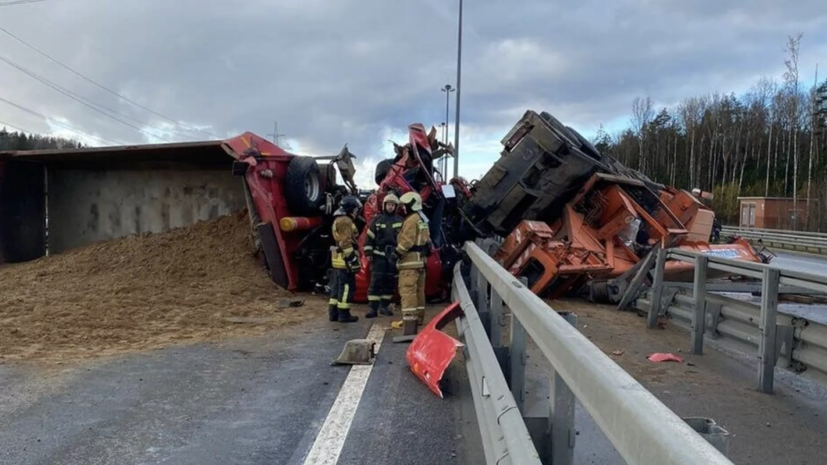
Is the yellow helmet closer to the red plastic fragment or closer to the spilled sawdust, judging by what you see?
the spilled sawdust

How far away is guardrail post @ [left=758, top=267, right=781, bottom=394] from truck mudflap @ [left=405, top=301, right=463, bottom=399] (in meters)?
2.05

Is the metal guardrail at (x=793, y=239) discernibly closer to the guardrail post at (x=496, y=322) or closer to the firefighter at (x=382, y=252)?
the firefighter at (x=382, y=252)

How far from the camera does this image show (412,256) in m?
7.09

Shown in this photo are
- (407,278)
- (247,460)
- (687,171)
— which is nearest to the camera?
(247,460)

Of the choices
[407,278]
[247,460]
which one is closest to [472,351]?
[247,460]

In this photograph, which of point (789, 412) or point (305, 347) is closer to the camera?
point (789, 412)

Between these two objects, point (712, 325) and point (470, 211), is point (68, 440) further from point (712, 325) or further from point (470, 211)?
point (470, 211)

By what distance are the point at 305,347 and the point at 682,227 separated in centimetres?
643

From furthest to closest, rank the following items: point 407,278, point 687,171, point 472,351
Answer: point 687,171
point 407,278
point 472,351

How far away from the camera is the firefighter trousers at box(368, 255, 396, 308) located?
24.0 ft

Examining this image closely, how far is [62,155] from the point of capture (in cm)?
912

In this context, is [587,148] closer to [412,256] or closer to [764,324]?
[412,256]

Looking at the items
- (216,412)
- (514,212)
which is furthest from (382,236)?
(216,412)

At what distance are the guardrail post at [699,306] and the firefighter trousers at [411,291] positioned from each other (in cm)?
267
